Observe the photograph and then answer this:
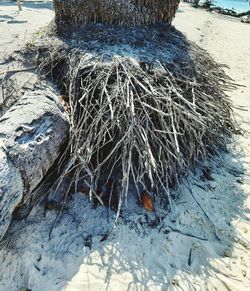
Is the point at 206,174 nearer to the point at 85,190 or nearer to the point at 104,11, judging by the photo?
the point at 85,190

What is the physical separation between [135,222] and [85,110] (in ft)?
3.54

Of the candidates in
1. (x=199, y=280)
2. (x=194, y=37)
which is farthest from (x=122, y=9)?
(x=194, y=37)

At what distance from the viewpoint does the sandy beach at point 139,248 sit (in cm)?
213

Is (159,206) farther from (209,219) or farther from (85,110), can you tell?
(85,110)

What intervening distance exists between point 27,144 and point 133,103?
0.97m

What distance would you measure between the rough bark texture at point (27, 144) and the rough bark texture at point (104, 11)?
1616 millimetres

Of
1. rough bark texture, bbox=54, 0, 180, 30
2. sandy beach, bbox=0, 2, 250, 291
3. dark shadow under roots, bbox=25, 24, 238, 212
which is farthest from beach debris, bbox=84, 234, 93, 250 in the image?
rough bark texture, bbox=54, 0, 180, 30

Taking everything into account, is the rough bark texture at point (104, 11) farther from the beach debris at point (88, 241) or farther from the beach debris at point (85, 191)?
the beach debris at point (88, 241)

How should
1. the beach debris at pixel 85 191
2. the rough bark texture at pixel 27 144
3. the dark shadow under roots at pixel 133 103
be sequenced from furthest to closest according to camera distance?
the beach debris at pixel 85 191 < the dark shadow under roots at pixel 133 103 < the rough bark texture at pixel 27 144

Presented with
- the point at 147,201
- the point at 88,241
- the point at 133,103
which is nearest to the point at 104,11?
the point at 133,103

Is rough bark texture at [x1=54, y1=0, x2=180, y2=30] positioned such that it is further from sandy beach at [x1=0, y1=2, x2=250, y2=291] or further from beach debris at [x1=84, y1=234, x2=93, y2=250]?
beach debris at [x1=84, y1=234, x2=93, y2=250]

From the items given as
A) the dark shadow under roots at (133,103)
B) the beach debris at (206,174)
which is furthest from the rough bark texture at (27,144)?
the beach debris at (206,174)

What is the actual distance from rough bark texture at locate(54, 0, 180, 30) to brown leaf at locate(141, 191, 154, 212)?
7.80 feet

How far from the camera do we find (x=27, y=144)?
7.50ft
